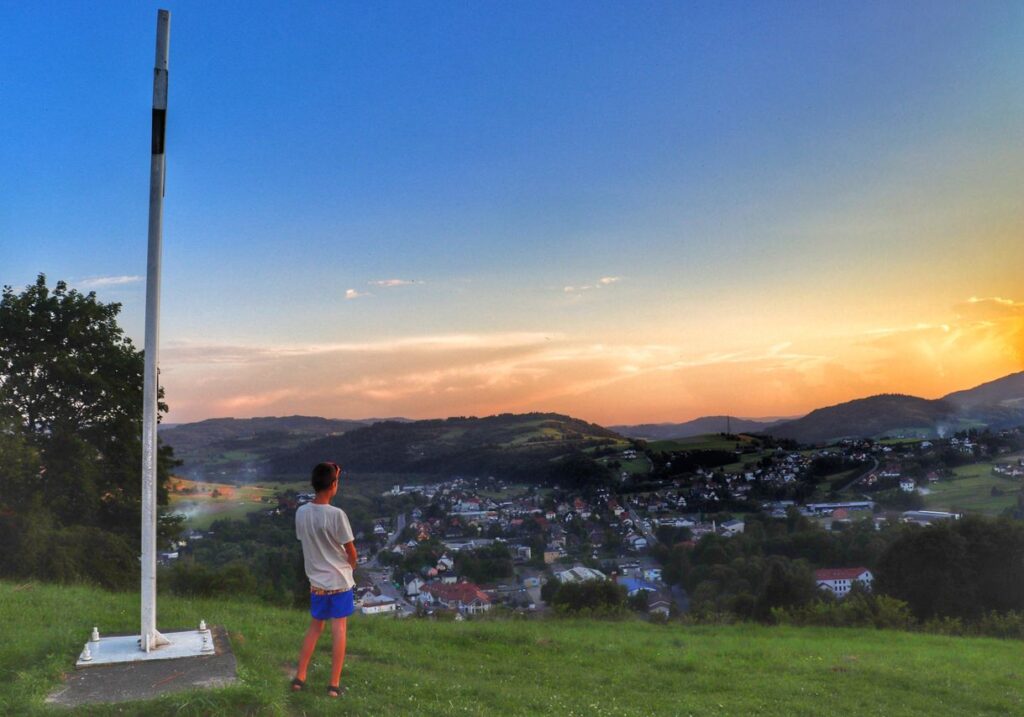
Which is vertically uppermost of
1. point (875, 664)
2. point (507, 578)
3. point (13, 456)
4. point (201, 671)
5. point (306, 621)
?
point (13, 456)

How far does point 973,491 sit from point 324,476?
151 ft

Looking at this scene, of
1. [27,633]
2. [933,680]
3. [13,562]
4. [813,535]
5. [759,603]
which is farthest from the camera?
[813,535]

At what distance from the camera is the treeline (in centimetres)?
2056

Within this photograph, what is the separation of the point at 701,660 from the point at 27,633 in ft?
27.4

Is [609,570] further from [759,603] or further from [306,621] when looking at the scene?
[306,621]

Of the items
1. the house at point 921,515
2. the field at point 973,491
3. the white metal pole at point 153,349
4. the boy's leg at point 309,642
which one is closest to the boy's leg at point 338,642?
the boy's leg at point 309,642

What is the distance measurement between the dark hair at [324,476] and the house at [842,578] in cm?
2574

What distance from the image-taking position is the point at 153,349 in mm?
7832

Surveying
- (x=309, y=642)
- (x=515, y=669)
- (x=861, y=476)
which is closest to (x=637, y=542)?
(x=861, y=476)

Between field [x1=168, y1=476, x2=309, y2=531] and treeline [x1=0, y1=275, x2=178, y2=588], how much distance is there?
15.9 ft

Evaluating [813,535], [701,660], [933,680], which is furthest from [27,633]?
[813,535]

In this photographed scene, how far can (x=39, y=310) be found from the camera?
23844mm

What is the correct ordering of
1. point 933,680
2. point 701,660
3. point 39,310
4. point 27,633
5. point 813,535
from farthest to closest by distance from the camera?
point 813,535
point 39,310
point 701,660
point 933,680
point 27,633

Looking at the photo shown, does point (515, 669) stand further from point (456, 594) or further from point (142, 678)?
point (456, 594)
